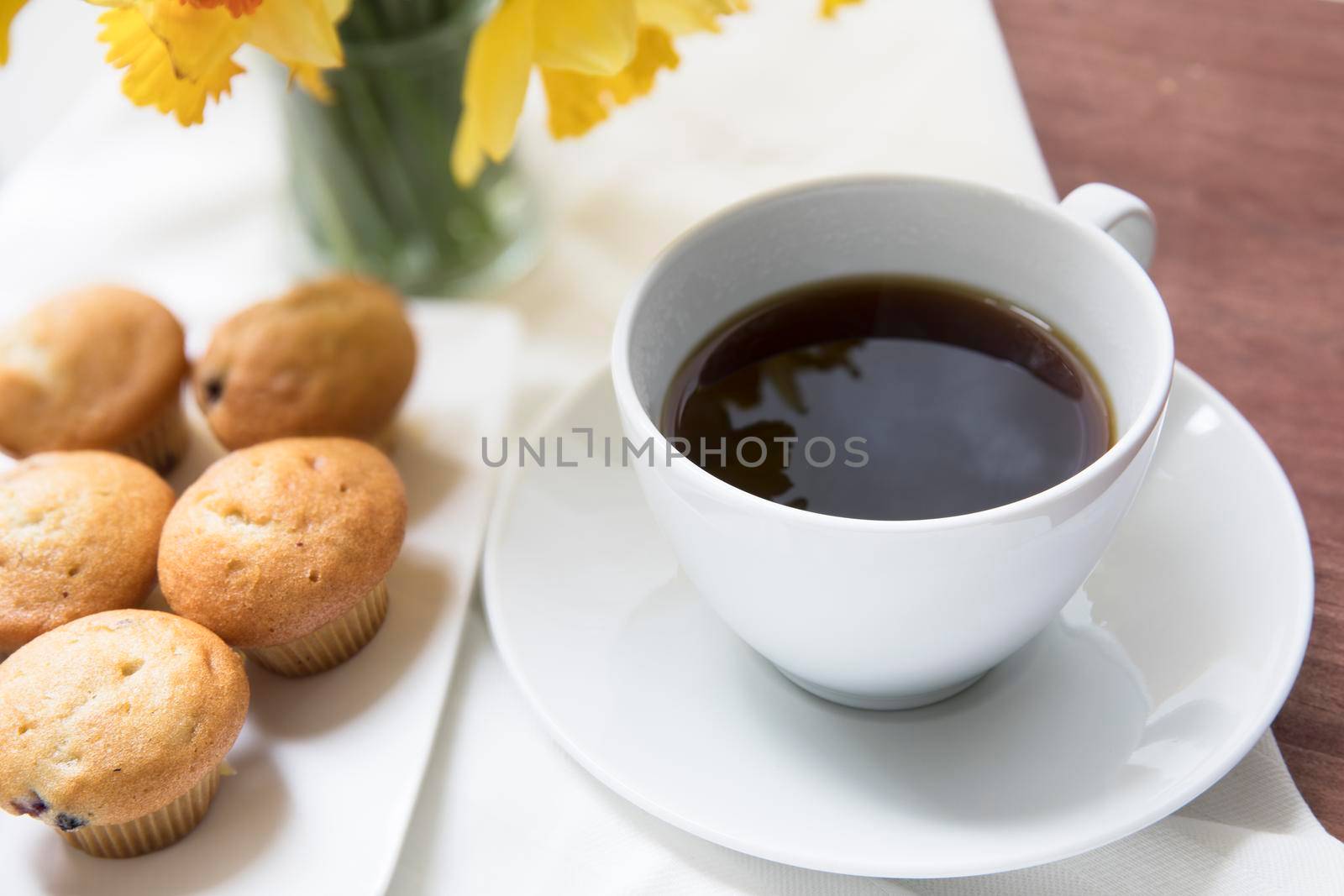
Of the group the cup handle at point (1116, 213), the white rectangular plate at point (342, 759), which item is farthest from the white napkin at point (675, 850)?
the cup handle at point (1116, 213)

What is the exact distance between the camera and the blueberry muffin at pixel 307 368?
2.65 ft

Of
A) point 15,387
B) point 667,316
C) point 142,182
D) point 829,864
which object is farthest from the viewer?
point 142,182

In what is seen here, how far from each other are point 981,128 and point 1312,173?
0.26m

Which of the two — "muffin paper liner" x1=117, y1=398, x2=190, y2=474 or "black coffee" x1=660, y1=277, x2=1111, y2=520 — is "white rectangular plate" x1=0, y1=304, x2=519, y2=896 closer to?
"muffin paper liner" x1=117, y1=398, x2=190, y2=474

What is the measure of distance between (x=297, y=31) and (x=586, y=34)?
0.45ft

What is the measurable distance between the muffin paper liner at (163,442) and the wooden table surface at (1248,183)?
691 millimetres

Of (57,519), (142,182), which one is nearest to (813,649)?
(57,519)

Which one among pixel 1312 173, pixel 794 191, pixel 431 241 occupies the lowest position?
pixel 1312 173

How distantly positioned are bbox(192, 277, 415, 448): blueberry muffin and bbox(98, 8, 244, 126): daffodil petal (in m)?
0.24

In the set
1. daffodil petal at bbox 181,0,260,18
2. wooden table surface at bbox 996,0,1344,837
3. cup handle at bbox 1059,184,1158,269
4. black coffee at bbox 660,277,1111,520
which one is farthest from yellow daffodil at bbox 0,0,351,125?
wooden table surface at bbox 996,0,1344,837

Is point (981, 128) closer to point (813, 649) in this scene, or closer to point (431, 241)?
point (431, 241)

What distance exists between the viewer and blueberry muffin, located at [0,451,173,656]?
0.68 m

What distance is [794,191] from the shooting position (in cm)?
71

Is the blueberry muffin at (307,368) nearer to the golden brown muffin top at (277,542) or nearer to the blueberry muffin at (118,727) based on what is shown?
the golden brown muffin top at (277,542)
